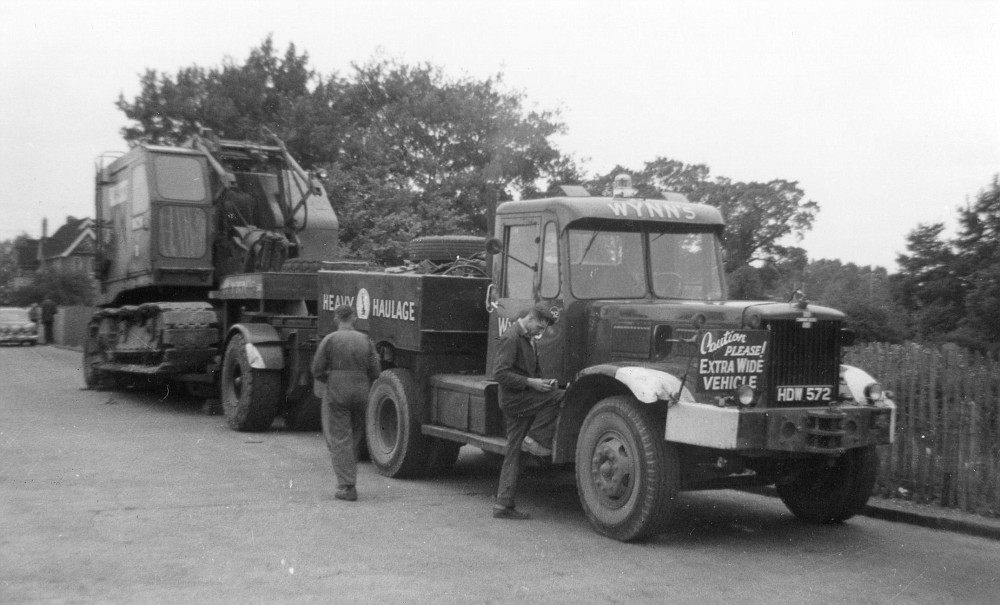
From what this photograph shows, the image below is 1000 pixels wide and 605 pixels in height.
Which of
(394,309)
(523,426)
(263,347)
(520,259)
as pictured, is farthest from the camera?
(263,347)

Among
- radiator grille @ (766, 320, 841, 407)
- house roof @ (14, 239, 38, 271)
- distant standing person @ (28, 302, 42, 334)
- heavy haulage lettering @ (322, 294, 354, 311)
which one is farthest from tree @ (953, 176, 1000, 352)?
house roof @ (14, 239, 38, 271)

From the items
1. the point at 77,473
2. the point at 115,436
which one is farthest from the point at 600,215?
the point at 115,436

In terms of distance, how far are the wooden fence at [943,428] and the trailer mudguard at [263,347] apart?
24.1 ft

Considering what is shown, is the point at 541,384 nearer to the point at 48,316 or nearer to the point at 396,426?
the point at 396,426

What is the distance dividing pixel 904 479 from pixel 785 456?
7.37ft

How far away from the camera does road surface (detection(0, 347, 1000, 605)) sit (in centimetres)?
635

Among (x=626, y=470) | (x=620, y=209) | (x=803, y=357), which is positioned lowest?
(x=626, y=470)

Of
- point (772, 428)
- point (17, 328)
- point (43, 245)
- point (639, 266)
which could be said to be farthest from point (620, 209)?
point (43, 245)

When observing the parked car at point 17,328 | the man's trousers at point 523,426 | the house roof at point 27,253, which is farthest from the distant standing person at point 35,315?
the house roof at point 27,253

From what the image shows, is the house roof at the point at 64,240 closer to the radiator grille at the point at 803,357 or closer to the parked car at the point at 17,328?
the parked car at the point at 17,328

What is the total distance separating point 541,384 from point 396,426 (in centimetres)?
280

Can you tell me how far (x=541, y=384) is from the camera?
27.5 feet

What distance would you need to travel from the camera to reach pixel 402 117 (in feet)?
122

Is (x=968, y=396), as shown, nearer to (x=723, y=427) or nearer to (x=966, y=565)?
(x=966, y=565)
